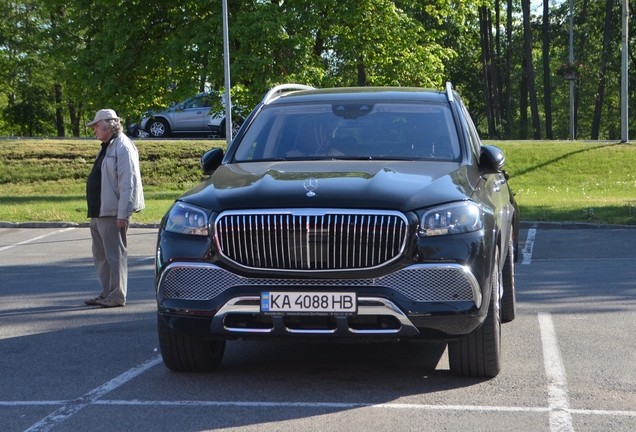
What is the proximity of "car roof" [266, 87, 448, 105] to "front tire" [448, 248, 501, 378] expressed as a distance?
1.71 metres

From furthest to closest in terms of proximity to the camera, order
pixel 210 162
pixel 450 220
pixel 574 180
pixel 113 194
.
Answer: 1. pixel 574 180
2. pixel 113 194
3. pixel 210 162
4. pixel 450 220

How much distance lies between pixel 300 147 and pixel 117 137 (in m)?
2.62

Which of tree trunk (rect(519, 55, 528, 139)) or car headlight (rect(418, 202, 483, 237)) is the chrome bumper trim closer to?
car headlight (rect(418, 202, 483, 237))

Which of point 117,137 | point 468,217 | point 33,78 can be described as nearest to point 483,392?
point 468,217

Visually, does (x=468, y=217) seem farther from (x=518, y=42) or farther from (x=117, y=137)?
(x=518, y=42)

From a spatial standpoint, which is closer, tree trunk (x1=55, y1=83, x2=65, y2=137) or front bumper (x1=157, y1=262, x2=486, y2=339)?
front bumper (x1=157, y1=262, x2=486, y2=339)

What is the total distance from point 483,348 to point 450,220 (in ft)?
2.82

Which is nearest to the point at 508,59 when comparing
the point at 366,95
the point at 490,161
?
the point at 366,95

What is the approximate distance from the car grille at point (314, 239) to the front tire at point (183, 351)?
0.78 m

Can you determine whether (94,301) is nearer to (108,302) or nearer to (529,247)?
(108,302)

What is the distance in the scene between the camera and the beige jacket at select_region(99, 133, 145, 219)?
8516 mm

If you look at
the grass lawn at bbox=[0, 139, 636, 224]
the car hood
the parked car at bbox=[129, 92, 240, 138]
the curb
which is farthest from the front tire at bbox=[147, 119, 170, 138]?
the car hood

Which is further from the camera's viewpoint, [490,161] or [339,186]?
[490,161]

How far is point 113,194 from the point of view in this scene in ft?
28.4
